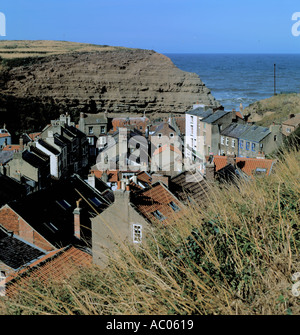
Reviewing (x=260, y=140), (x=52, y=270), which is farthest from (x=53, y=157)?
(x=52, y=270)

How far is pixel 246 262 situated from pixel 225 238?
0.61 meters

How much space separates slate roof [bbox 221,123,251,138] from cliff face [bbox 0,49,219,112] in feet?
153

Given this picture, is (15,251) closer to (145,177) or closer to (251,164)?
(145,177)

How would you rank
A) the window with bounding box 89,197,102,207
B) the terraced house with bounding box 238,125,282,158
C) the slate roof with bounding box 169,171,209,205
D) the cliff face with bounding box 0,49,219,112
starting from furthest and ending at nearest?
the cliff face with bounding box 0,49,219,112 < the terraced house with bounding box 238,125,282,158 < the window with bounding box 89,197,102,207 < the slate roof with bounding box 169,171,209,205

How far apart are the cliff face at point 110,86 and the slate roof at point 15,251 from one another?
7224 cm

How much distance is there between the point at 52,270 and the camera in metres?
7.44

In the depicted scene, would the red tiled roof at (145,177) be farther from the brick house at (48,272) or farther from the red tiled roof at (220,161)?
the brick house at (48,272)

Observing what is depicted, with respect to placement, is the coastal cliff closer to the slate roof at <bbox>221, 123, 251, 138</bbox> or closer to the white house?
the slate roof at <bbox>221, 123, 251, 138</bbox>

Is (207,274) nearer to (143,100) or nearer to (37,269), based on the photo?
(37,269)

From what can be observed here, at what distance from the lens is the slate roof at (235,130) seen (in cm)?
3688

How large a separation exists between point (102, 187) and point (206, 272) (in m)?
18.9

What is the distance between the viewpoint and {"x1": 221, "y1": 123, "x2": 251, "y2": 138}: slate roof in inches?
1452

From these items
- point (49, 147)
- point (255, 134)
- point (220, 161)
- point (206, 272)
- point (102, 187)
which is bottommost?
point (102, 187)

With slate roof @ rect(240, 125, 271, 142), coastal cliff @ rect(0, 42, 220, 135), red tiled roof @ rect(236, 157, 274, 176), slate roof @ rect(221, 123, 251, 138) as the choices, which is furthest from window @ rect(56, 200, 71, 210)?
coastal cliff @ rect(0, 42, 220, 135)
